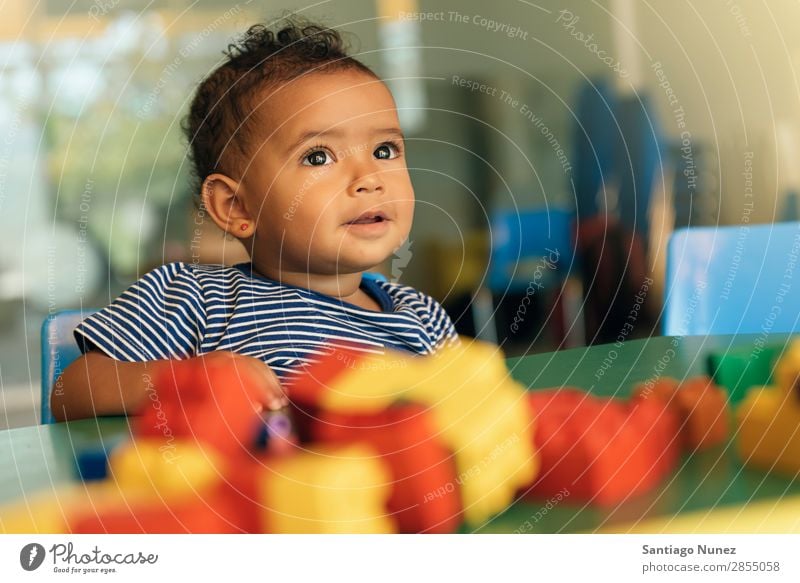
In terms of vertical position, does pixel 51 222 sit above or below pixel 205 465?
above

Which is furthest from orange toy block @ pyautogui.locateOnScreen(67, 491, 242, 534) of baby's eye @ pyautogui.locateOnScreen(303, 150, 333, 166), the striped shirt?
baby's eye @ pyautogui.locateOnScreen(303, 150, 333, 166)

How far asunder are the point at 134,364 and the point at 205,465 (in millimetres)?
127

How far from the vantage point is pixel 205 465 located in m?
0.42

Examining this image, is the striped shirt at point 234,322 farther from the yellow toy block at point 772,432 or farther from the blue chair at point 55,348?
the yellow toy block at point 772,432

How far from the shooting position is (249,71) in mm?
550

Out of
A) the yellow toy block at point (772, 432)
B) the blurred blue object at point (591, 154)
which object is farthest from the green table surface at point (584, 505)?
the blurred blue object at point (591, 154)

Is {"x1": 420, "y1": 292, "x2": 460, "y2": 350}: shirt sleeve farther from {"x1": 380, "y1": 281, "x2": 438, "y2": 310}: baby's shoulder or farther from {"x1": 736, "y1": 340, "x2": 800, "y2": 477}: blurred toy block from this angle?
{"x1": 736, "y1": 340, "x2": 800, "y2": 477}: blurred toy block

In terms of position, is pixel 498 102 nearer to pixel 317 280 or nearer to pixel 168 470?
pixel 317 280

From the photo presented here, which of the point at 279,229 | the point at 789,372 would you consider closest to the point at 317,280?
the point at 279,229

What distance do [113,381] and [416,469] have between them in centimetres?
23

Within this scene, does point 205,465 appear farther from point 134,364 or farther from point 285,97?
point 285,97

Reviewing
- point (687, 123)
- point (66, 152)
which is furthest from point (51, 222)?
point (687, 123)

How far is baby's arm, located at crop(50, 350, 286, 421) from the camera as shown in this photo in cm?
50

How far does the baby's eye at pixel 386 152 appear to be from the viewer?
1.77ft
